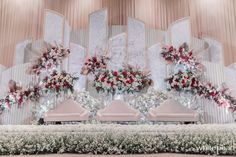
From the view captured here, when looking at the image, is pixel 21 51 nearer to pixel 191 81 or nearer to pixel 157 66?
pixel 157 66

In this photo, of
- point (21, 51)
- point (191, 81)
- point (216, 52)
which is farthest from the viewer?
point (21, 51)

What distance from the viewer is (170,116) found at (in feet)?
15.4

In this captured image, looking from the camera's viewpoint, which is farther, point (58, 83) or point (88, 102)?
point (88, 102)

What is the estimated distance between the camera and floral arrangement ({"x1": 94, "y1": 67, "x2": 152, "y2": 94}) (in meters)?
5.32

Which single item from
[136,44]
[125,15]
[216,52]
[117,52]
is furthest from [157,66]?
[125,15]

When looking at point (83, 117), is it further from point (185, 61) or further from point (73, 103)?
point (185, 61)

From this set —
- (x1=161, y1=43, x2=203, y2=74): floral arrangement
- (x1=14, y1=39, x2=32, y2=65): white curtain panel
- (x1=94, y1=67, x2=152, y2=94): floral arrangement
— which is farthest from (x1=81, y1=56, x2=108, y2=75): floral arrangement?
(x1=14, y1=39, x2=32, y2=65): white curtain panel

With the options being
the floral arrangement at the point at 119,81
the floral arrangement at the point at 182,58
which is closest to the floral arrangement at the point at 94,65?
the floral arrangement at the point at 119,81

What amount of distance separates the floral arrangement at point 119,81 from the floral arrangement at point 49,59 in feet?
3.09

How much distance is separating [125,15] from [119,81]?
15.1 ft

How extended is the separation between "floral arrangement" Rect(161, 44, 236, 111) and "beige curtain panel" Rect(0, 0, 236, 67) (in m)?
3.10

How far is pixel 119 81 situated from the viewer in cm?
531

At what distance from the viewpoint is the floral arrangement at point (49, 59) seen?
19.2 feet

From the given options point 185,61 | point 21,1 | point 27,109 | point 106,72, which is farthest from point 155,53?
point 21,1
